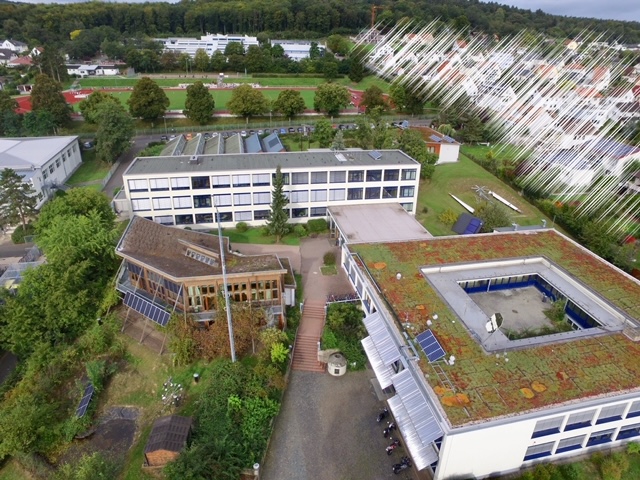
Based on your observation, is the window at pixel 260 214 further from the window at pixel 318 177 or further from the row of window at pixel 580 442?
the row of window at pixel 580 442

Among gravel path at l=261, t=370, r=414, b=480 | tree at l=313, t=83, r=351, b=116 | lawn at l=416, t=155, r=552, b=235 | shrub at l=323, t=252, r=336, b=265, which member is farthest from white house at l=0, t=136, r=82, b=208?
lawn at l=416, t=155, r=552, b=235

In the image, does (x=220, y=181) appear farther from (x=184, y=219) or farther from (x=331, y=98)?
(x=331, y=98)

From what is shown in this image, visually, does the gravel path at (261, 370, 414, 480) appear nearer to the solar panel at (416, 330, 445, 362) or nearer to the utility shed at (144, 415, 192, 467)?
the utility shed at (144, 415, 192, 467)

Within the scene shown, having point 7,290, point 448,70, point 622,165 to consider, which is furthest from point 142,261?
point 448,70

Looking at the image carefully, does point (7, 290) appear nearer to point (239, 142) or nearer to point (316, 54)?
point (239, 142)

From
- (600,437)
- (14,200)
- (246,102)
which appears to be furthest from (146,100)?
(600,437)

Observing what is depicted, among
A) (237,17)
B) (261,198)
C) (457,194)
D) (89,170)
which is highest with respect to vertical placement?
(237,17)

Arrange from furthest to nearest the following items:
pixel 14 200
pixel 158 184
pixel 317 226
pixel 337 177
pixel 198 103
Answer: pixel 198 103 < pixel 337 177 < pixel 317 226 < pixel 14 200 < pixel 158 184

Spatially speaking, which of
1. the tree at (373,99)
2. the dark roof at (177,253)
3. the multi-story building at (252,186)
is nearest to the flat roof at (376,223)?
the multi-story building at (252,186)
